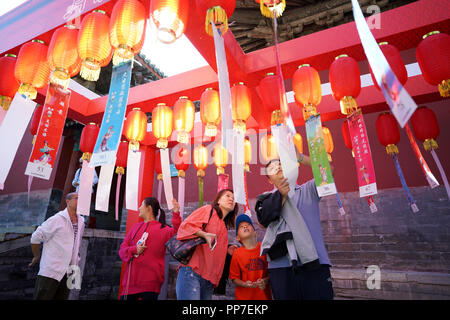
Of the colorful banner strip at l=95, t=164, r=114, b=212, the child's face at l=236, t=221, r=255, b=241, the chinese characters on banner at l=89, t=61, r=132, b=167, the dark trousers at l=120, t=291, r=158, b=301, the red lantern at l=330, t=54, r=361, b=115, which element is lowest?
the dark trousers at l=120, t=291, r=158, b=301

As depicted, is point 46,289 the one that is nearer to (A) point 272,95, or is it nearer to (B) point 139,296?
(B) point 139,296

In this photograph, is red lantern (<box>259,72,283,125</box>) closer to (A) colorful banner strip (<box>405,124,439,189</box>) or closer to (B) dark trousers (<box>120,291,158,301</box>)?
(A) colorful banner strip (<box>405,124,439,189</box>)

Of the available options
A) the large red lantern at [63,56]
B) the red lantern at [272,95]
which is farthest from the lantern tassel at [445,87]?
the large red lantern at [63,56]

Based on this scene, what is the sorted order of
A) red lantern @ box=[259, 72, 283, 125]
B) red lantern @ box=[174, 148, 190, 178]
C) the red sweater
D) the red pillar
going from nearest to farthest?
the red sweater → red lantern @ box=[259, 72, 283, 125] → red lantern @ box=[174, 148, 190, 178] → the red pillar

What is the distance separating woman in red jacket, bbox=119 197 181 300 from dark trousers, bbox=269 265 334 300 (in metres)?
1.45

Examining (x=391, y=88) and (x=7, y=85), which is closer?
(x=391, y=88)

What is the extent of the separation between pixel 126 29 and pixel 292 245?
2243mm

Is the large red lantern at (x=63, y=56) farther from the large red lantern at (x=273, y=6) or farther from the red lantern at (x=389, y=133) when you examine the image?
the red lantern at (x=389, y=133)

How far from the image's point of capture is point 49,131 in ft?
8.57

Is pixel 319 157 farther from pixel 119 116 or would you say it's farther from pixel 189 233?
pixel 119 116

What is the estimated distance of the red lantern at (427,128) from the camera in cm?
335

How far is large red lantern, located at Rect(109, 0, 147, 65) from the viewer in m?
2.21

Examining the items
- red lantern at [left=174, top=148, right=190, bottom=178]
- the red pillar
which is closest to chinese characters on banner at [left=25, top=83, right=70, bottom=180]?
red lantern at [left=174, top=148, right=190, bottom=178]

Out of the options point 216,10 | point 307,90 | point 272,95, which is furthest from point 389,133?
point 216,10
